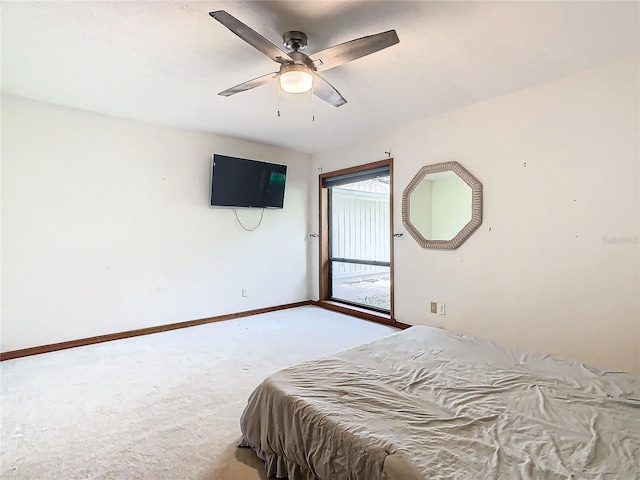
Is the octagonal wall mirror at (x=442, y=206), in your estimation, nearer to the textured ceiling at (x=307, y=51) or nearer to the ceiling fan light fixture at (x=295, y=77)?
the textured ceiling at (x=307, y=51)

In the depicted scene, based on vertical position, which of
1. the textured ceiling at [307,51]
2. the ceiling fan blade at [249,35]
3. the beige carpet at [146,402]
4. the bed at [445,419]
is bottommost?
the beige carpet at [146,402]

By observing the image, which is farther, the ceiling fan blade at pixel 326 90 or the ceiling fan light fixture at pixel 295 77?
the ceiling fan blade at pixel 326 90

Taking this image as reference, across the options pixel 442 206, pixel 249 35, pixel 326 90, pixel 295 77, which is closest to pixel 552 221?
pixel 442 206

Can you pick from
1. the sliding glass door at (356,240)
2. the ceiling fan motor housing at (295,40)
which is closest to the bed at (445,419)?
the ceiling fan motor housing at (295,40)

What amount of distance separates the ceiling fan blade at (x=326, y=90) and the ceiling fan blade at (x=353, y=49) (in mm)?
168

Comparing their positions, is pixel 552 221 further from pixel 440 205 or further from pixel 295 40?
pixel 295 40

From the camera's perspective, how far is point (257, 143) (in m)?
4.68

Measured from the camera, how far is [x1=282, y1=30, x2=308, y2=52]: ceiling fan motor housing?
81.7 inches

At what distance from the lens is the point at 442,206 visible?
362 centimetres

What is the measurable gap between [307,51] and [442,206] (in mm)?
2136

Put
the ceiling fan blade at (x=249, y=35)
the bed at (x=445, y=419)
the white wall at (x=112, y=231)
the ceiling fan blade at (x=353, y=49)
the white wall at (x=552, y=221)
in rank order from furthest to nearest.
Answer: the white wall at (x=112, y=231)
the white wall at (x=552, y=221)
the ceiling fan blade at (x=353, y=49)
the ceiling fan blade at (x=249, y=35)
the bed at (x=445, y=419)

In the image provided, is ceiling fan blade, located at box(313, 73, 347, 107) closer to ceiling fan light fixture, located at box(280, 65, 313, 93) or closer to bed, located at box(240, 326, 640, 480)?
ceiling fan light fixture, located at box(280, 65, 313, 93)

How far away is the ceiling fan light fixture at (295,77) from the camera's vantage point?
204 cm

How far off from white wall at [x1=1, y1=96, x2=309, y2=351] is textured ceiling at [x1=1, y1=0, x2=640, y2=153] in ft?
1.23
